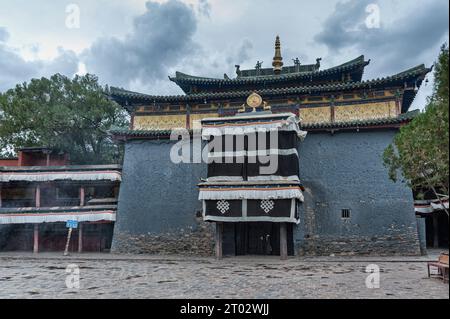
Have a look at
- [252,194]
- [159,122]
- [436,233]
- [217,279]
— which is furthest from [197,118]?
[436,233]

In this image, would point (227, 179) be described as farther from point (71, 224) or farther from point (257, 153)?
point (71, 224)

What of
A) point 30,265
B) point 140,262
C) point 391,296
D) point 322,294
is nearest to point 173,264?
point 140,262

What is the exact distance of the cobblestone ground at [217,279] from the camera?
992 cm

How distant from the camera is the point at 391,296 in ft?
30.2

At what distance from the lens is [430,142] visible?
35.1ft

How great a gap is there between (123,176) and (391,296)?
1569 centimetres

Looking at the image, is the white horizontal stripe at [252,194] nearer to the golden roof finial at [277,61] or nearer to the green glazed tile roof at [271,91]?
the green glazed tile roof at [271,91]

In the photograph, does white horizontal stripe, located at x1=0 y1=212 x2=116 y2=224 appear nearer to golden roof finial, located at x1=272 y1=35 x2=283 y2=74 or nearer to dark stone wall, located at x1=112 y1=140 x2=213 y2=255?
dark stone wall, located at x1=112 y1=140 x2=213 y2=255

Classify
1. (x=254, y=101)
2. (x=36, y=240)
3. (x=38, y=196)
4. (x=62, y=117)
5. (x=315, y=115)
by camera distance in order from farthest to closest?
1. (x=62, y=117)
2. (x=38, y=196)
3. (x=36, y=240)
4. (x=315, y=115)
5. (x=254, y=101)

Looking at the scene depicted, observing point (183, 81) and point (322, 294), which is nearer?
point (322, 294)

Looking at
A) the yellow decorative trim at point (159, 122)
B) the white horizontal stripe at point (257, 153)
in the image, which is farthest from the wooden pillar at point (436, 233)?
the yellow decorative trim at point (159, 122)

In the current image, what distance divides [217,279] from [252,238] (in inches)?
294
